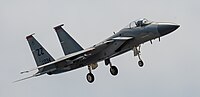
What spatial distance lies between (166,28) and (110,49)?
5.14m

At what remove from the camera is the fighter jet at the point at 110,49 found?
66.9m

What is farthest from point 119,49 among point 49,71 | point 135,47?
point 49,71

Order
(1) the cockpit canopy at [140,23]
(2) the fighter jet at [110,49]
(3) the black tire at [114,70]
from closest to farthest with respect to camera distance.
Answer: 1. (2) the fighter jet at [110,49]
2. (1) the cockpit canopy at [140,23]
3. (3) the black tire at [114,70]

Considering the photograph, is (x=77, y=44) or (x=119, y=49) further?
(x=77, y=44)

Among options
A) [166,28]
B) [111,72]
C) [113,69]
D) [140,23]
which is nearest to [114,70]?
[113,69]

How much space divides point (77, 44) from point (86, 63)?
5582 mm

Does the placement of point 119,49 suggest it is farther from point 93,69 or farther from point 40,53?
point 40,53

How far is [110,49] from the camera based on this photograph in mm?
69000

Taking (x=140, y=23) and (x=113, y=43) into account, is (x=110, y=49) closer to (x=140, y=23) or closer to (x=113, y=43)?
(x=113, y=43)

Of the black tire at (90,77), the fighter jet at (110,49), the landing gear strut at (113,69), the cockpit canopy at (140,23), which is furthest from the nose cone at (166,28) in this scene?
the black tire at (90,77)

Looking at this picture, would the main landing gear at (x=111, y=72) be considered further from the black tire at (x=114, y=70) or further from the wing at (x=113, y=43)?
the wing at (x=113, y=43)

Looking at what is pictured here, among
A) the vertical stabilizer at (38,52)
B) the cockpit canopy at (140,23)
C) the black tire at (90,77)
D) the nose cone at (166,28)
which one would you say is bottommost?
the black tire at (90,77)

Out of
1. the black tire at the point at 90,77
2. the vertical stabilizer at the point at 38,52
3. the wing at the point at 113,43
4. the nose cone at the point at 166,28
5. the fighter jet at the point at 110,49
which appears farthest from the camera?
the vertical stabilizer at the point at 38,52

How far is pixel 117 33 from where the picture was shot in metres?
69.4
